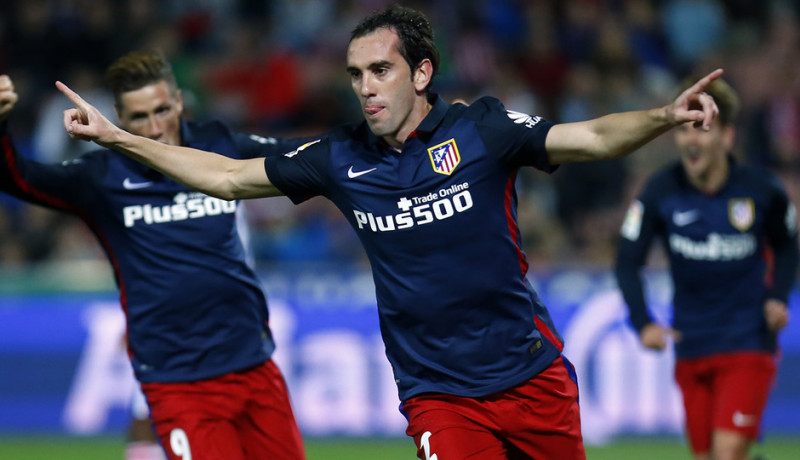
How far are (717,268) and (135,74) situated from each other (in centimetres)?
367

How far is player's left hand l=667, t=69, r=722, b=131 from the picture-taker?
14.0 feet

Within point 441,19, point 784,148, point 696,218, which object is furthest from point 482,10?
point 696,218

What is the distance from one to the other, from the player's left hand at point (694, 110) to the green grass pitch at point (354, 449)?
5969 mm

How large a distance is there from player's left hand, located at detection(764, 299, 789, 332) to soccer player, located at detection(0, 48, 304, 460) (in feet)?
9.94

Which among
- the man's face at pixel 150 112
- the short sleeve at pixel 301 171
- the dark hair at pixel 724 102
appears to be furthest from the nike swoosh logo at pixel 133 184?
the dark hair at pixel 724 102

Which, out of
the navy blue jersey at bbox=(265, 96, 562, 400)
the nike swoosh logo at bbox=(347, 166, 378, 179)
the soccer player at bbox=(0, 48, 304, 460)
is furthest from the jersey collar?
the soccer player at bbox=(0, 48, 304, 460)

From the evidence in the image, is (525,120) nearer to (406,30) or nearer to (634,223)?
(406,30)

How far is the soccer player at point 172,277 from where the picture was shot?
230 inches

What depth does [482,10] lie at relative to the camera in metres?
14.7

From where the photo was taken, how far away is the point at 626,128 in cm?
444

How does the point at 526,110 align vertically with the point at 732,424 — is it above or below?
above

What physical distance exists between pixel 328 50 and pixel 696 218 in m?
7.97

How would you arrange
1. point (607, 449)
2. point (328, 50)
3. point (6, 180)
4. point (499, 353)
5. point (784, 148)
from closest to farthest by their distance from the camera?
point (499, 353), point (6, 180), point (607, 449), point (784, 148), point (328, 50)

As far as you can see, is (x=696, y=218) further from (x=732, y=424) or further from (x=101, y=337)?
(x=101, y=337)
